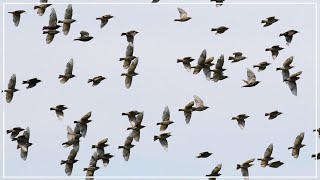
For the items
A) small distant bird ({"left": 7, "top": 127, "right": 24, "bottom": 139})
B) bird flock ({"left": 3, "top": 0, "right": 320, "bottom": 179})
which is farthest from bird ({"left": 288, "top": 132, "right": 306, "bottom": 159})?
small distant bird ({"left": 7, "top": 127, "right": 24, "bottom": 139})

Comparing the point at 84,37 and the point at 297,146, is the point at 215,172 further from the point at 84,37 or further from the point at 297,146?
the point at 84,37

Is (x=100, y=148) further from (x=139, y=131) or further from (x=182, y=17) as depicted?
(x=182, y=17)

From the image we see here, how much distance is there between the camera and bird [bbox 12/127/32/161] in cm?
9888

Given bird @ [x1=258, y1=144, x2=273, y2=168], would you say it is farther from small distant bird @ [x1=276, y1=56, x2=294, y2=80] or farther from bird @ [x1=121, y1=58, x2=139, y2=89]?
bird @ [x1=121, y1=58, x2=139, y2=89]

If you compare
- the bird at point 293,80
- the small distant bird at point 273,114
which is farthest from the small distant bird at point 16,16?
the bird at point 293,80

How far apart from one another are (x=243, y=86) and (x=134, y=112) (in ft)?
21.0

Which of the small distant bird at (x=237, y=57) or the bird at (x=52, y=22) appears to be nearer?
the bird at (x=52, y=22)

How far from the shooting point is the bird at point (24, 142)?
9888cm

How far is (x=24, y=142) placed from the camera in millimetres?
99250

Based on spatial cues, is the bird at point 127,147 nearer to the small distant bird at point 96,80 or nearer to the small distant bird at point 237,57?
the small distant bird at point 96,80

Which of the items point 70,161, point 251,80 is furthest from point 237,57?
point 70,161

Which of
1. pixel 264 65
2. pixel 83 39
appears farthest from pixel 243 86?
pixel 83 39

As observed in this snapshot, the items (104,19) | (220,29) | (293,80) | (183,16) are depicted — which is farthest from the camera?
(183,16)

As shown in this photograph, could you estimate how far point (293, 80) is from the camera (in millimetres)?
100375
